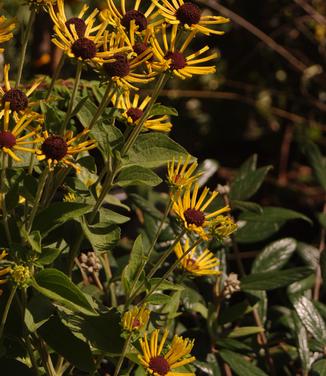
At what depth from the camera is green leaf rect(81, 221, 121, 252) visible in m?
0.91

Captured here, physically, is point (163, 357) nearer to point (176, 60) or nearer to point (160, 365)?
point (160, 365)

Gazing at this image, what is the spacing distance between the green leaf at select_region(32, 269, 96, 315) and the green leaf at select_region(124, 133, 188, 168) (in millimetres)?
198

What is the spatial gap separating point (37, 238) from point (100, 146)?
17 cm

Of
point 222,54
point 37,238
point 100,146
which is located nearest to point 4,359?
point 37,238

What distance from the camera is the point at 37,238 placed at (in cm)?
85

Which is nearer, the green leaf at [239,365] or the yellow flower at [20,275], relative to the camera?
the yellow flower at [20,275]

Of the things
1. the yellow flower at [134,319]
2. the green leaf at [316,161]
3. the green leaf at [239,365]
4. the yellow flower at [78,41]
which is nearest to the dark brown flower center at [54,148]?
the yellow flower at [78,41]

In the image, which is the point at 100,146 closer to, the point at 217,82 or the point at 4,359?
the point at 4,359

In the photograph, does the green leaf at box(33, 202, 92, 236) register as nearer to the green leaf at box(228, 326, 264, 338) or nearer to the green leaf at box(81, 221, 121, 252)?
the green leaf at box(81, 221, 121, 252)

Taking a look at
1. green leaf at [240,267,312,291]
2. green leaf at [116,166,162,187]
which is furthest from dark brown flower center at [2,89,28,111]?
green leaf at [240,267,312,291]

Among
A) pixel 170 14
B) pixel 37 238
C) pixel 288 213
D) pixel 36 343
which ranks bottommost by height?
pixel 36 343

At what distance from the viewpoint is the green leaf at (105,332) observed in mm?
923

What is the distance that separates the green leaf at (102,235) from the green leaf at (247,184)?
0.49m

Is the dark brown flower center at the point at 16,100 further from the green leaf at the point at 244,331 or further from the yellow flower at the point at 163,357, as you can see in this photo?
the green leaf at the point at 244,331
